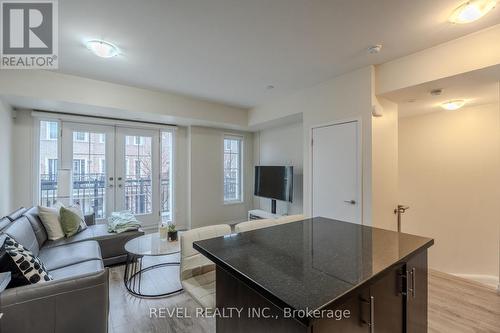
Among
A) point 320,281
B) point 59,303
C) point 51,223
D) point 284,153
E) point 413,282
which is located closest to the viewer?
point 320,281

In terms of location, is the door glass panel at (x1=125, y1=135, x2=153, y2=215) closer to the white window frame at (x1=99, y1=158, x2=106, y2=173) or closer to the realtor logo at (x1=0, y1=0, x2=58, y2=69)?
the white window frame at (x1=99, y1=158, x2=106, y2=173)

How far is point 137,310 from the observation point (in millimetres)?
2150

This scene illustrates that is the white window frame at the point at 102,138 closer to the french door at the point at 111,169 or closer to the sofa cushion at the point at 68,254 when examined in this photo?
the french door at the point at 111,169

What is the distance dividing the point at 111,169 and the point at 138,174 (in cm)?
48

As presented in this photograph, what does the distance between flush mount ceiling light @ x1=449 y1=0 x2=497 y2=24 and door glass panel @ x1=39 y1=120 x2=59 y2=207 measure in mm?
5294

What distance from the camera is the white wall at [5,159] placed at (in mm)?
2963

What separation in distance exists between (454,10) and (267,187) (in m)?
3.55

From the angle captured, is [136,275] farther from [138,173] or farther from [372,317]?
[372,317]

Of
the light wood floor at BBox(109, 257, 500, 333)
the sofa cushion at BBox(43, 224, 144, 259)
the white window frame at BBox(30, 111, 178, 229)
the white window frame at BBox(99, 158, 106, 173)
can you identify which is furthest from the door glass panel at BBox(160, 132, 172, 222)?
the light wood floor at BBox(109, 257, 500, 333)

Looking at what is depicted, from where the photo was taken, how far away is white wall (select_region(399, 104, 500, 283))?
3077 millimetres

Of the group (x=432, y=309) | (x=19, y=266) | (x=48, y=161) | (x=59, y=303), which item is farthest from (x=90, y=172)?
(x=432, y=309)

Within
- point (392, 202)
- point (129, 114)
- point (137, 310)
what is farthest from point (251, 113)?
point (137, 310)

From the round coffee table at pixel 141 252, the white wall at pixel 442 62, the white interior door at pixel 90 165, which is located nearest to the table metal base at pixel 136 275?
the round coffee table at pixel 141 252

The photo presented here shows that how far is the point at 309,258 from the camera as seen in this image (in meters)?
1.10
